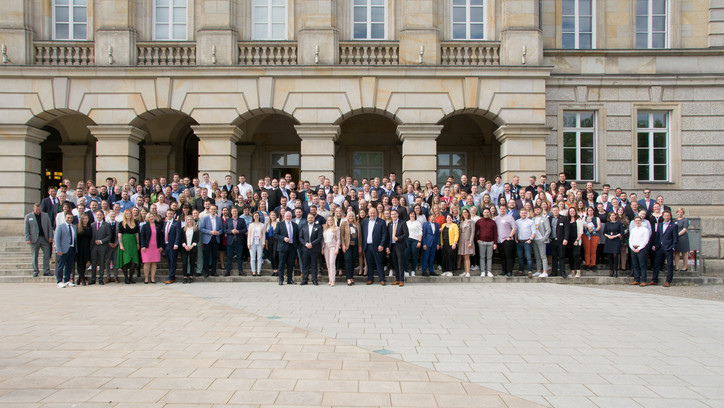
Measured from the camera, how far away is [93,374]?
520cm

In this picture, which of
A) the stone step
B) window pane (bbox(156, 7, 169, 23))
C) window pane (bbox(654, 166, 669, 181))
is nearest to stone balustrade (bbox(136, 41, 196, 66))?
window pane (bbox(156, 7, 169, 23))

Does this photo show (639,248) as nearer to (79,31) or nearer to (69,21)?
(79,31)

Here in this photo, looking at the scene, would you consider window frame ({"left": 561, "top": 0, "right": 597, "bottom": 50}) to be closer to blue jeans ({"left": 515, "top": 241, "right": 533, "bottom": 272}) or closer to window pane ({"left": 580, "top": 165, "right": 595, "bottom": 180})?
window pane ({"left": 580, "top": 165, "right": 595, "bottom": 180})

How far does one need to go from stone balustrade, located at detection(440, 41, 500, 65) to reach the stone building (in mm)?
64

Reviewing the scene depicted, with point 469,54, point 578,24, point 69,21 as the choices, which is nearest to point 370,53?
point 469,54

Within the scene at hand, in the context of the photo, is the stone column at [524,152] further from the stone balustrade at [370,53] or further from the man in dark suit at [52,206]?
the man in dark suit at [52,206]

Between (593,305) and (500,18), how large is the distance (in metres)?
11.6

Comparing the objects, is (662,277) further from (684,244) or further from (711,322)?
(711,322)

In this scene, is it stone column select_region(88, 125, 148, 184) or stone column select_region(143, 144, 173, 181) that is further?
stone column select_region(143, 144, 173, 181)

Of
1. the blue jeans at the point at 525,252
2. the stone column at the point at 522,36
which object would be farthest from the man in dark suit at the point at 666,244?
the stone column at the point at 522,36

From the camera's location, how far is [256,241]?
41.7ft

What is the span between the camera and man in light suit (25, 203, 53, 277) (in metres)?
12.8

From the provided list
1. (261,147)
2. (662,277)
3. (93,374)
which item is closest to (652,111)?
(662,277)

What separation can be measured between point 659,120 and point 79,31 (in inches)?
808
